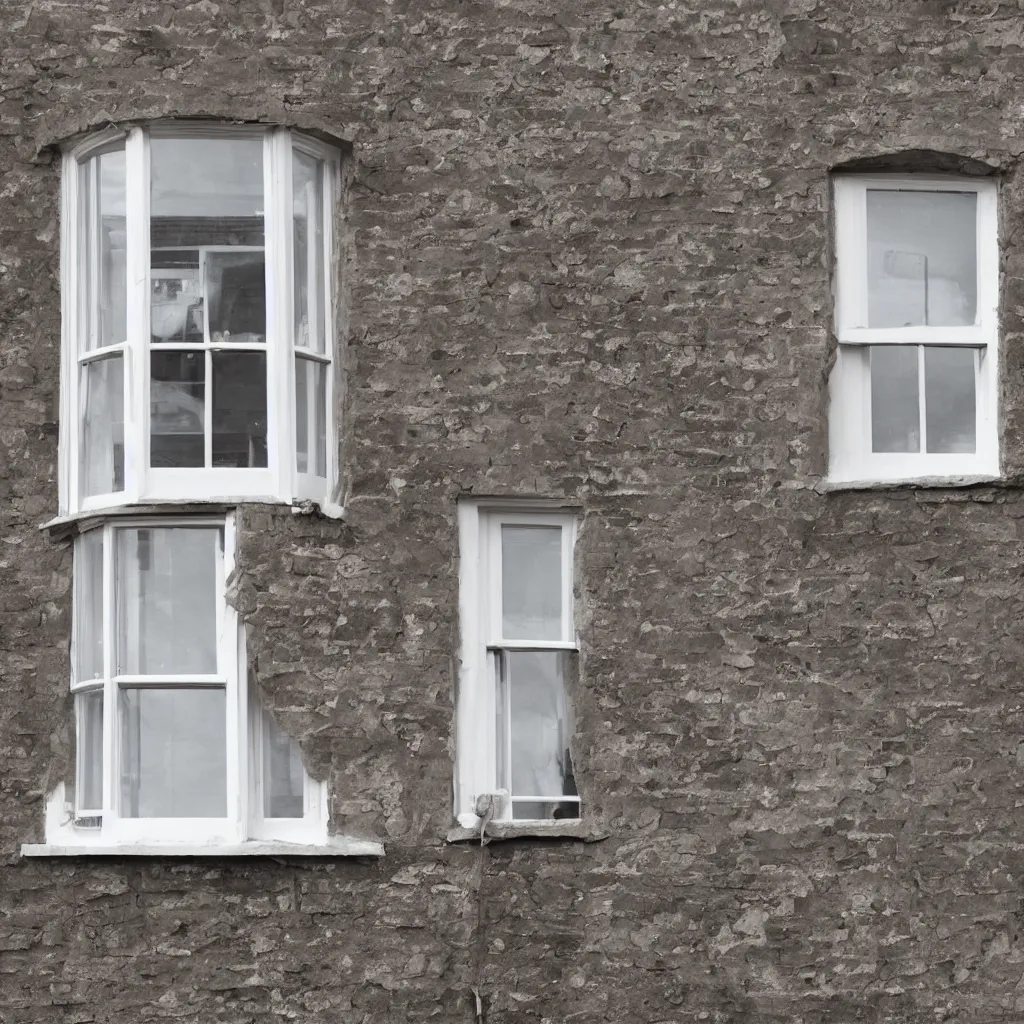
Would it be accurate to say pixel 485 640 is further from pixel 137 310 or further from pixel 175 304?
pixel 137 310

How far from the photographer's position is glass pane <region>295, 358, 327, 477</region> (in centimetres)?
1080

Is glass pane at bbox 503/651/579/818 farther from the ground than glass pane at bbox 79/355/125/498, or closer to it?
closer to it

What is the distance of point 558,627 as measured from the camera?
1092cm

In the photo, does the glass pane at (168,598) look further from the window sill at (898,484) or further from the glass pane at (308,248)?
the window sill at (898,484)

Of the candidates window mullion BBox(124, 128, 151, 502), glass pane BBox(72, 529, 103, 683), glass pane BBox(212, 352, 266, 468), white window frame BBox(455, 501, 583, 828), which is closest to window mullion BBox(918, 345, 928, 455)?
white window frame BBox(455, 501, 583, 828)

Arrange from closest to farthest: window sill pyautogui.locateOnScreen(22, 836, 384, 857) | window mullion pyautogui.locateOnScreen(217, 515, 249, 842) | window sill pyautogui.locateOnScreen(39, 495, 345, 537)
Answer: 1. window sill pyautogui.locateOnScreen(22, 836, 384, 857)
2. window mullion pyautogui.locateOnScreen(217, 515, 249, 842)
3. window sill pyautogui.locateOnScreen(39, 495, 345, 537)

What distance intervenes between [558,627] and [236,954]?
2.56 metres

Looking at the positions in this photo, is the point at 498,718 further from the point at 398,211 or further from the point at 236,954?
the point at 398,211

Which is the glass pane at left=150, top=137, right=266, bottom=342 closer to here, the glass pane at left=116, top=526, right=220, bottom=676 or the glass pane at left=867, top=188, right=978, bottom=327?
the glass pane at left=116, top=526, right=220, bottom=676

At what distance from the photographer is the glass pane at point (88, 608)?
420 inches

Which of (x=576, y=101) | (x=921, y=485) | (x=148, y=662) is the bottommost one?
(x=148, y=662)

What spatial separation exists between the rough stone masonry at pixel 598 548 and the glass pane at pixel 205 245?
0.32 metres

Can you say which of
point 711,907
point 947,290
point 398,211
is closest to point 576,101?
point 398,211

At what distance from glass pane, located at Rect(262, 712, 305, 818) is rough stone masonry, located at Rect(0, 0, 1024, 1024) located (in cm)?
21
